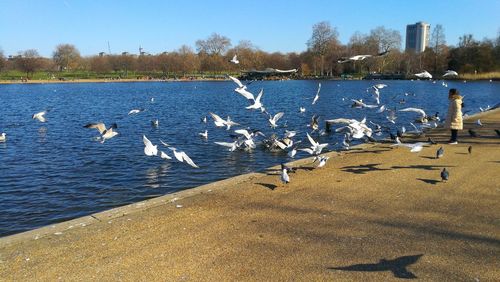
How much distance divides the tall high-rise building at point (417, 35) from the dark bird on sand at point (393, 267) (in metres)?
146

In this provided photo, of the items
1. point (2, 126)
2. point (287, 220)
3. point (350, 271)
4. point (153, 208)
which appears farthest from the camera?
point (2, 126)

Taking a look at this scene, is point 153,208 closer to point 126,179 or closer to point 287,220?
point 287,220

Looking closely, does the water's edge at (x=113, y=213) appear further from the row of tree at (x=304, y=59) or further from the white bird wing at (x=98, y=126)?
the row of tree at (x=304, y=59)

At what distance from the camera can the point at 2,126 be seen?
2477cm

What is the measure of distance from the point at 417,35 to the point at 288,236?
16087 cm

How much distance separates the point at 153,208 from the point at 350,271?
12.3 feet

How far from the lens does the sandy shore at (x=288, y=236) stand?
15.7ft

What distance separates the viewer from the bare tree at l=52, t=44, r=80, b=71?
147125 millimetres

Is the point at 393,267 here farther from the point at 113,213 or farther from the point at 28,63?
the point at 28,63

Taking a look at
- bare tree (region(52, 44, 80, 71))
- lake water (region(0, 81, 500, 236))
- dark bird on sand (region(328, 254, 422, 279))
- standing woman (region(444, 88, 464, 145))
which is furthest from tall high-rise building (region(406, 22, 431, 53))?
dark bird on sand (region(328, 254, 422, 279))

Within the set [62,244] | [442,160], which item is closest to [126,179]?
[62,244]

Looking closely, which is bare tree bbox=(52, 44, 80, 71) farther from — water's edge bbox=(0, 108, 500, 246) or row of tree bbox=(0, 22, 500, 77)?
water's edge bbox=(0, 108, 500, 246)

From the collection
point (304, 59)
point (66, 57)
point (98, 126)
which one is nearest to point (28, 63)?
point (66, 57)

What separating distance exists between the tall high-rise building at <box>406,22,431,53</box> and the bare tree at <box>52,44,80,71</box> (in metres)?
113
